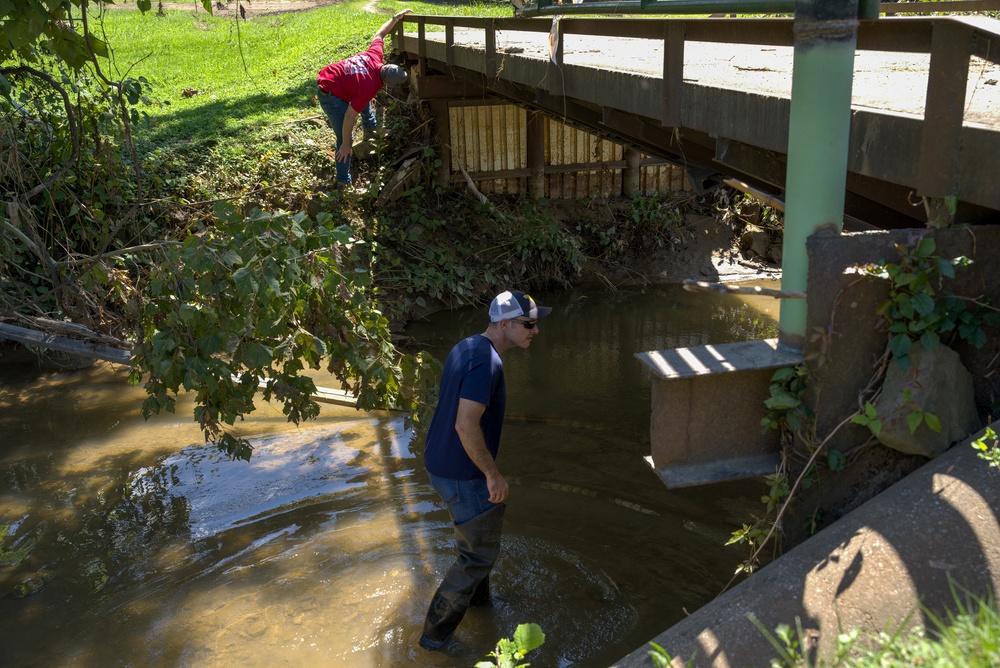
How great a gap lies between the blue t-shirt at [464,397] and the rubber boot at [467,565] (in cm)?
31

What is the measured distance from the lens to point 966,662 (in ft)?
7.64

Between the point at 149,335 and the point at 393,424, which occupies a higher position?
the point at 149,335

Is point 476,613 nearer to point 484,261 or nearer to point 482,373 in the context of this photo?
point 482,373

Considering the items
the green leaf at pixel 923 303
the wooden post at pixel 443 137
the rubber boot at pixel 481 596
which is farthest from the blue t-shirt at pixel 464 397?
the wooden post at pixel 443 137

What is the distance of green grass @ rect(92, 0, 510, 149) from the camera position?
13664 mm

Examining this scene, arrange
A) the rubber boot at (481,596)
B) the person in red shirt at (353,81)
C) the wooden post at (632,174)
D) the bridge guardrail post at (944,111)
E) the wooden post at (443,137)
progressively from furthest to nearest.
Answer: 1. the wooden post at (632,174)
2. the wooden post at (443,137)
3. the person in red shirt at (353,81)
4. the rubber boot at (481,596)
5. the bridge guardrail post at (944,111)

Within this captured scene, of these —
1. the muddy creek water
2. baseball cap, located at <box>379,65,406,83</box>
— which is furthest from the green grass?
the muddy creek water

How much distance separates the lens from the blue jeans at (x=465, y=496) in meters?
4.69

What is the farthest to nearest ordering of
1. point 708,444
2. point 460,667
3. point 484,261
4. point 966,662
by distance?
1. point 484,261
2. point 460,667
3. point 708,444
4. point 966,662

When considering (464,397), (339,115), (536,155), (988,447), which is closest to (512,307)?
(464,397)

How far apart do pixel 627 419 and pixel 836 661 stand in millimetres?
6028

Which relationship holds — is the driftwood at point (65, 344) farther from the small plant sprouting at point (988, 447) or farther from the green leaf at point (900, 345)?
the small plant sprouting at point (988, 447)

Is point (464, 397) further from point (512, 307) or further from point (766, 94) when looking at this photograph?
point (766, 94)

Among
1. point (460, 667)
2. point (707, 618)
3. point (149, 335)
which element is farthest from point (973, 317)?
point (149, 335)
